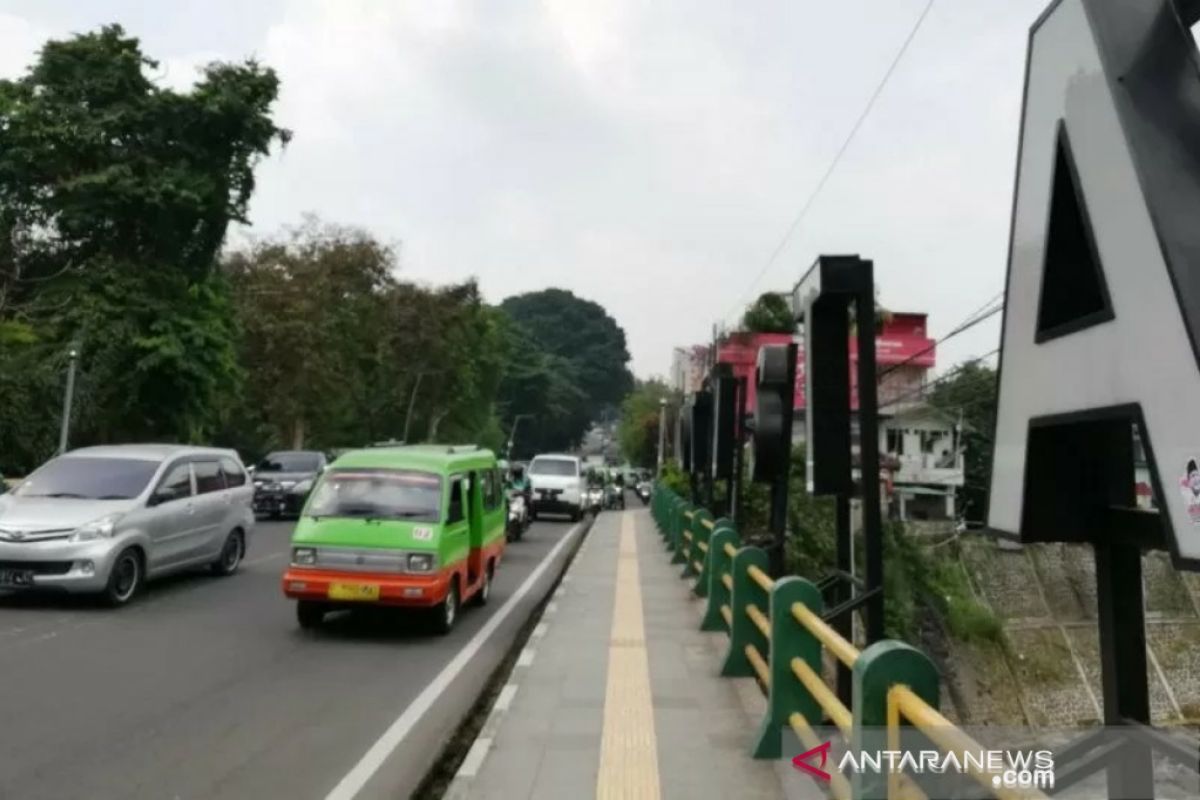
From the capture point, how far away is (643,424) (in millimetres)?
83625

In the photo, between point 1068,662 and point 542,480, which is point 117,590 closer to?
point 1068,662

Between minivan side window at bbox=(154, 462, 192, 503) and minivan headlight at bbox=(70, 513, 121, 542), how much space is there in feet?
3.38

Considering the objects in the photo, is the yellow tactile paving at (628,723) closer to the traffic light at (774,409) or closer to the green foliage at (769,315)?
the traffic light at (774,409)

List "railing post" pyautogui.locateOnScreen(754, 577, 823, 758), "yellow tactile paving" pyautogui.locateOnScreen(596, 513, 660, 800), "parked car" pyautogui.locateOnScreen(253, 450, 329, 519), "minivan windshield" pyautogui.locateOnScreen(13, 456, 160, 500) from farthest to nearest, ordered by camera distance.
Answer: "parked car" pyautogui.locateOnScreen(253, 450, 329, 519)
"minivan windshield" pyautogui.locateOnScreen(13, 456, 160, 500)
"railing post" pyautogui.locateOnScreen(754, 577, 823, 758)
"yellow tactile paving" pyautogui.locateOnScreen(596, 513, 660, 800)

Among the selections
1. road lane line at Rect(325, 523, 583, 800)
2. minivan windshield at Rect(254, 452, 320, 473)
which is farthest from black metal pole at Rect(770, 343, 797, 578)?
minivan windshield at Rect(254, 452, 320, 473)

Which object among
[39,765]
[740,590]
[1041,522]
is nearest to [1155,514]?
[1041,522]

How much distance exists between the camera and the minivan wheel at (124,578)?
459 inches

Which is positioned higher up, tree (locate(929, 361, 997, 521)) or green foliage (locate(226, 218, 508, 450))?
green foliage (locate(226, 218, 508, 450))

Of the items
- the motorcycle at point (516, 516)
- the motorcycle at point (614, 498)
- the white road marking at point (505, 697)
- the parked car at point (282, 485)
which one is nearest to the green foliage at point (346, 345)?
the motorcycle at point (614, 498)

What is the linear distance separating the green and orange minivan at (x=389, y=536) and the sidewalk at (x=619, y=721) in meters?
1.18

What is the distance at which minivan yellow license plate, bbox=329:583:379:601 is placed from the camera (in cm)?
1024

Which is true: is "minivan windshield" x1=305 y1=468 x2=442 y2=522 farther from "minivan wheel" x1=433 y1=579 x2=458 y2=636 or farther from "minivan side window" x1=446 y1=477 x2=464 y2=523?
"minivan wheel" x1=433 y1=579 x2=458 y2=636

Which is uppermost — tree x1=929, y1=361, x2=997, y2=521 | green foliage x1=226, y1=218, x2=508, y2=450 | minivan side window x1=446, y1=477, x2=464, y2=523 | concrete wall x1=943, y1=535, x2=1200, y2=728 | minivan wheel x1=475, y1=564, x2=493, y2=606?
green foliage x1=226, y1=218, x2=508, y2=450

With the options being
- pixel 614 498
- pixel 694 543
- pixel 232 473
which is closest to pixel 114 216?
pixel 232 473
